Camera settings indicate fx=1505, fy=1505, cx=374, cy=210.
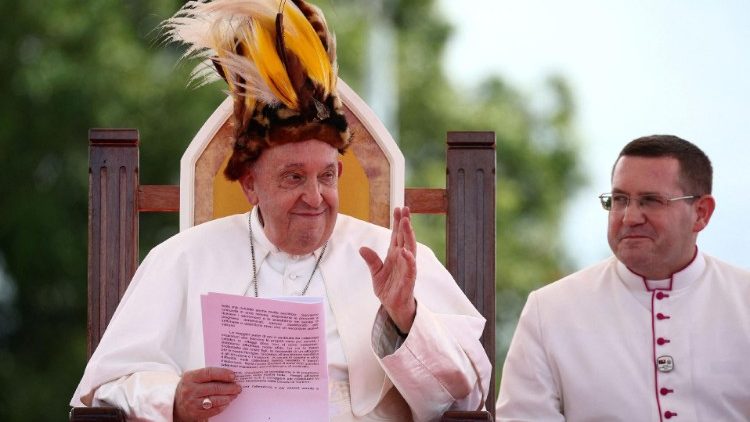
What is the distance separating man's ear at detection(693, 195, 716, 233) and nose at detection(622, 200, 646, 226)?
8.9 inches

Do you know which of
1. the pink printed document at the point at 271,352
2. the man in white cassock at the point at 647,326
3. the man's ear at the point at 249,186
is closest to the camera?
the pink printed document at the point at 271,352

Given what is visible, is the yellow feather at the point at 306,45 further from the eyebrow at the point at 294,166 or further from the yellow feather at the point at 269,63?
the eyebrow at the point at 294,166

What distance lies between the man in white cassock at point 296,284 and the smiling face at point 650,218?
0.61 metres

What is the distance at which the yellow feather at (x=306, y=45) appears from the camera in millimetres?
4664

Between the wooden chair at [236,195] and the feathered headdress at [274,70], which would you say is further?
the wooden chair at [236,195]

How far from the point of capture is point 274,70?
463 centimetres

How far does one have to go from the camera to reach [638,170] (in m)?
4.95

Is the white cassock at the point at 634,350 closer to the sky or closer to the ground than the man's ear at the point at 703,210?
closer to the ground

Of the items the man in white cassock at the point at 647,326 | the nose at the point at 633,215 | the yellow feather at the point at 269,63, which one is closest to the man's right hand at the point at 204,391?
the yellow feather at the point at 269,63

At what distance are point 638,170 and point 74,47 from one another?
852 cm

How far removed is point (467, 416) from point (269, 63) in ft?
4.18

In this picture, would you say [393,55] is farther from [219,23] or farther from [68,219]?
[219,23]

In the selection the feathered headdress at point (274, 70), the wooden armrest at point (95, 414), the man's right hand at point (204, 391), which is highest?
the feathered headdress at point (274, 70)

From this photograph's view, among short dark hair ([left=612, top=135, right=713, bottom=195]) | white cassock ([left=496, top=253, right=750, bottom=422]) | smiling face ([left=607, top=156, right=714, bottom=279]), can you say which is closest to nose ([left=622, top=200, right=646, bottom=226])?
smiling face ([left=607, top=156, right=714, bottom=279])
